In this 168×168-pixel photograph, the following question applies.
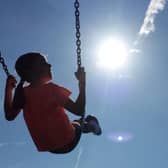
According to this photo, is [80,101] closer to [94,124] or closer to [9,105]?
[9,105]

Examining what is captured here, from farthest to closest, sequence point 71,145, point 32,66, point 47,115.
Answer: point 71,145
point 47,115
point 32,66

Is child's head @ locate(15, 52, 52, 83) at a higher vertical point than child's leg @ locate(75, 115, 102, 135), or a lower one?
higher

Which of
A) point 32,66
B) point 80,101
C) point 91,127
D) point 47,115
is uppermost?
point 32,66

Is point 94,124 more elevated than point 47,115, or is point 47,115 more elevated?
point 47,115

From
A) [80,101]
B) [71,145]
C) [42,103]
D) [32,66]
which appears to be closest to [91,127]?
[71,145]

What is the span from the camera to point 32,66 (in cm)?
676

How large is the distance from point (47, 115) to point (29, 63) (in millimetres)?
831

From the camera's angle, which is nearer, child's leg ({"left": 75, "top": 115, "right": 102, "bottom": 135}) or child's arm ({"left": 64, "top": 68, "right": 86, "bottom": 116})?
child's arm ({"left": 64, "top": 68, "right": 86, "bottom": 116})

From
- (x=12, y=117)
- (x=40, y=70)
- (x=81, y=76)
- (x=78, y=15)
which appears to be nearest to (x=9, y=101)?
(x=12, y=117)

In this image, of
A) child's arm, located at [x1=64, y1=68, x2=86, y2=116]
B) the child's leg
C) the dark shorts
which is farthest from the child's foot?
child's arm, located at [x1=64, y1=68, x2=86, y2=116]

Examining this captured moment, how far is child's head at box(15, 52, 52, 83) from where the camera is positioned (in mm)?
6754

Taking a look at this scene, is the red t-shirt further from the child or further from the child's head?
the child's head

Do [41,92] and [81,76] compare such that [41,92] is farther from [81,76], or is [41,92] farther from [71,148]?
[71,148]

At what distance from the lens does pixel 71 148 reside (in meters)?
7.38
